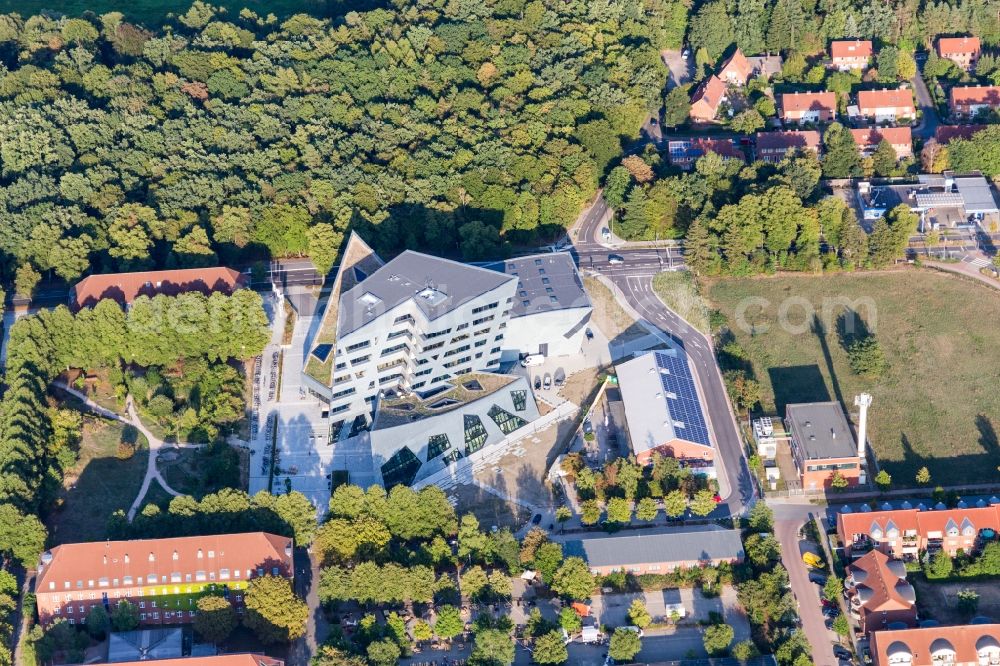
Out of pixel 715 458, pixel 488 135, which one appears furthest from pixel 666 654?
pixel 488 135

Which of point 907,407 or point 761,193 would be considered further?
point 761,193

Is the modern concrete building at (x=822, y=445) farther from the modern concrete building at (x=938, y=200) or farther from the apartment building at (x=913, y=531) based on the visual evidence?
the modern concrete building at (x=938, y=200)

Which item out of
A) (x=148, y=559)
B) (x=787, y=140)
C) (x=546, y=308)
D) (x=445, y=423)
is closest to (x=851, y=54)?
(x=787, y=140)

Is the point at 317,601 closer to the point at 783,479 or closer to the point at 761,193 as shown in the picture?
the point at 783,479

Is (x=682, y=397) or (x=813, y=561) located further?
(x=682, y=397)

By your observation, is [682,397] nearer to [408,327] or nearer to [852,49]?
[408,327]

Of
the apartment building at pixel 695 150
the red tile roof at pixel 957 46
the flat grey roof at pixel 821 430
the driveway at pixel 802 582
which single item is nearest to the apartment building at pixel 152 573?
the driveway at pixel 802 582
